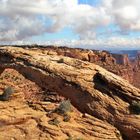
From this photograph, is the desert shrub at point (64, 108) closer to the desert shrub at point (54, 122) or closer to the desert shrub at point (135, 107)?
the desert shrub at point (54, 122)

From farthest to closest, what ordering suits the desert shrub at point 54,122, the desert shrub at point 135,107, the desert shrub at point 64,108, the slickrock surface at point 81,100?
1. the desert shrub at point 64,108
2. the desert shrub at point 54,122
3. the slickrock surface at point 81,100
4. the desert shrub at point 135,107

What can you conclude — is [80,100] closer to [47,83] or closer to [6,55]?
[47,83]

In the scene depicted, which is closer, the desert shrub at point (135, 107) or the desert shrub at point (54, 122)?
the desert shrub at point (135, 107)

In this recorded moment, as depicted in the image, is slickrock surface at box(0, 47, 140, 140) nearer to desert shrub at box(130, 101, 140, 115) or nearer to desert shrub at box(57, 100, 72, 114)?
desert shrub at box(130, 101, 140, 115)

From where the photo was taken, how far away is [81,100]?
2398 cm

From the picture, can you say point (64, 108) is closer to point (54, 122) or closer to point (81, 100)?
→ point (54, 122)

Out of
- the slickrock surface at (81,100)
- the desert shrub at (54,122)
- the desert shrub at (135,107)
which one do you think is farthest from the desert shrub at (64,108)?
the desert shrub at (135,107)

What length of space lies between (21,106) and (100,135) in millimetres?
7546

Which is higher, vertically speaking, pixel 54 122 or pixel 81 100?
pixel 81 100

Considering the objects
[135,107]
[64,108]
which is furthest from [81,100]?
[135,107]

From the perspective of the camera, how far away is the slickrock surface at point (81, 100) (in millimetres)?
22828

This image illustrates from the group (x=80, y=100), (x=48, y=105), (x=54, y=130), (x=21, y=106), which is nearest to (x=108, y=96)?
(x=80, y=100)

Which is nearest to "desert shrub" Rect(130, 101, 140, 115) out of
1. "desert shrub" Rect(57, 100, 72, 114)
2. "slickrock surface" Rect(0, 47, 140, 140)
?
"slickrock surface" Rect(0, 47, 140, 140)

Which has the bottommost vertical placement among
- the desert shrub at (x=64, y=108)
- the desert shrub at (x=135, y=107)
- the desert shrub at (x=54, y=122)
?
the desert shrub at (x=54, y=122)
